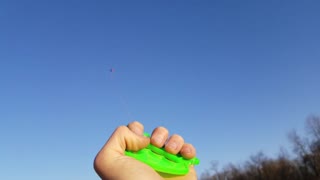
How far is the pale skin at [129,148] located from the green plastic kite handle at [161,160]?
55mm

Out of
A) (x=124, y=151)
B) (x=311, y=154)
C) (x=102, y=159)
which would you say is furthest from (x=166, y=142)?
(x=311, y=154)

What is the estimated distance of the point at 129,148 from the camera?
4.09 m

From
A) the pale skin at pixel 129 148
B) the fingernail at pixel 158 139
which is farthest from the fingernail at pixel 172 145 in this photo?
the fingernail at pixel 158 139

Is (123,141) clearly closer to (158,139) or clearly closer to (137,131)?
(137,131)

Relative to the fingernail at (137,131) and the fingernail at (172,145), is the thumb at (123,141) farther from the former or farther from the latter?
the fingernail at (172,145)

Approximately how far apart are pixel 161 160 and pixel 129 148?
415mm

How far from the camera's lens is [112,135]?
402cm

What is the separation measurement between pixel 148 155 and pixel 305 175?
7799 cm

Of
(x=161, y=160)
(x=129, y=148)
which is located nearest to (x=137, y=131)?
(x=129, y=148)

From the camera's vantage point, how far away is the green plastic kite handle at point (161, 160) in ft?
13.7

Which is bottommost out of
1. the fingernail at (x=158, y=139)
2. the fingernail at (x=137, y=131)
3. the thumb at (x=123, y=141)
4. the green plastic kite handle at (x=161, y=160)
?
the green plastic kite handle at (x=161, y=160)

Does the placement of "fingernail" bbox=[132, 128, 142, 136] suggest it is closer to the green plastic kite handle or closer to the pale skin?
the pale skin

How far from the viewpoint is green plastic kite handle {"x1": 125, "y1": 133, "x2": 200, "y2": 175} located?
4164 millimetres

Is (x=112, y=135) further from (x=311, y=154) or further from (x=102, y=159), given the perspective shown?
(x=311, y=154)
